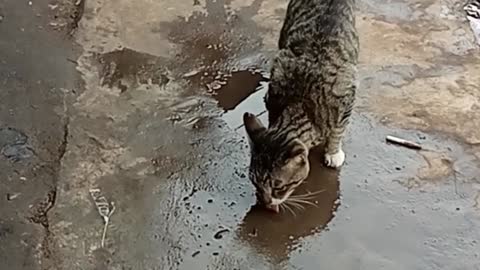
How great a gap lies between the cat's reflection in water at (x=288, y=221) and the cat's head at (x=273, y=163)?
0.08m

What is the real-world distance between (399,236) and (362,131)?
32.7 inches

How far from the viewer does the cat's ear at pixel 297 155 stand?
13.8ft

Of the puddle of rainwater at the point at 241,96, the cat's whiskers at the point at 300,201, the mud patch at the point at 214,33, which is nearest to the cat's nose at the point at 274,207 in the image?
the cat's whiskers at the point at 300,201

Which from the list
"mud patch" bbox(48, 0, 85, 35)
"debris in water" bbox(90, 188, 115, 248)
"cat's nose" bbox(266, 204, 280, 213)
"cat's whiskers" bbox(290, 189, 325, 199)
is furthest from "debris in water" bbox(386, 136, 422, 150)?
"mud patch" bbox(48, 0, 85, 35)

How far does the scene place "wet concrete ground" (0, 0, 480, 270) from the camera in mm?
4137

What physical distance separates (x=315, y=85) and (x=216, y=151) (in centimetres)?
63

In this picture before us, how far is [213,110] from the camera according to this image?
502 cm

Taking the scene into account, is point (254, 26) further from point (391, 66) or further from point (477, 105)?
point (477, 105)

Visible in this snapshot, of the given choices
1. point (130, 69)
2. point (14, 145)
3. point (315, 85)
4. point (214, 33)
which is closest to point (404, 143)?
point (315, 85)

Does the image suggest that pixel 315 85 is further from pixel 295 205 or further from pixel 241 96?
pixel 241 96

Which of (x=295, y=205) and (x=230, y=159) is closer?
(x=295, y=205)

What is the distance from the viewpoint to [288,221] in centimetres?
434

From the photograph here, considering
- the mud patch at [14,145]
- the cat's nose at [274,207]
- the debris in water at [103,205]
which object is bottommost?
the cat's nose at [274,207]

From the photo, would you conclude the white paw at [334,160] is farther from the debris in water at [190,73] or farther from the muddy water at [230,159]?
the debris in water at [190,73]
